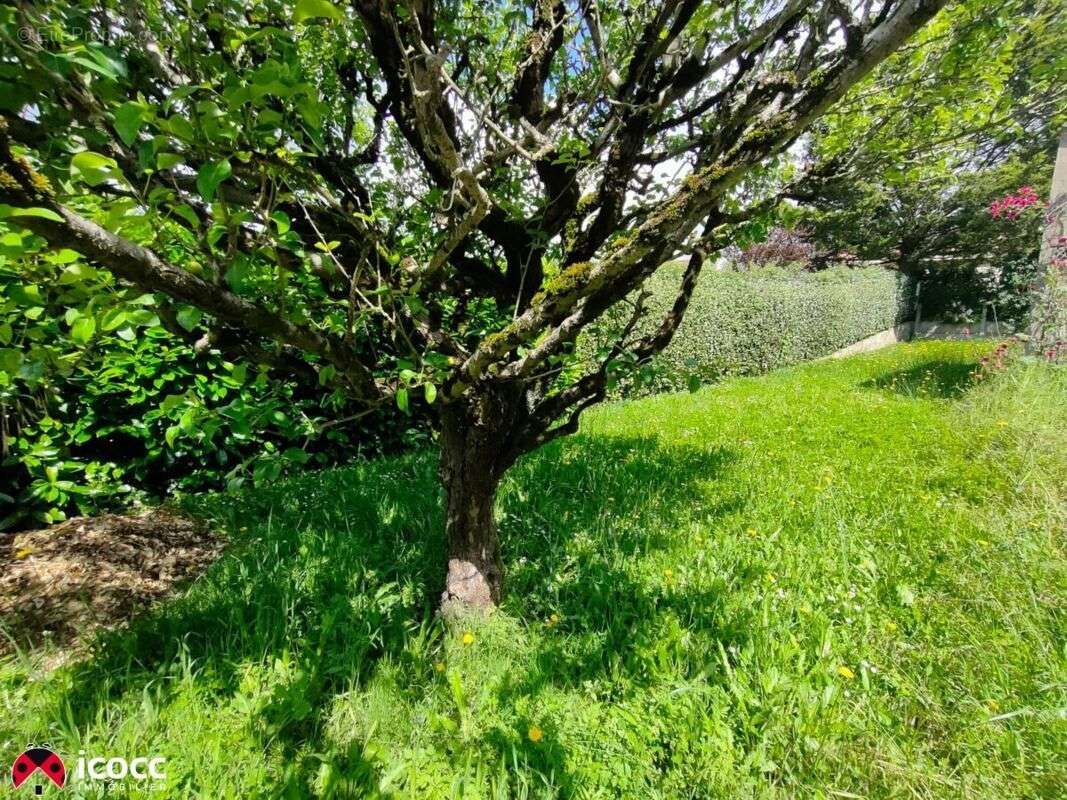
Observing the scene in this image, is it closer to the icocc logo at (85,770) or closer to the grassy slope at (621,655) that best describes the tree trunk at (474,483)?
the grassy slope at (621,655)

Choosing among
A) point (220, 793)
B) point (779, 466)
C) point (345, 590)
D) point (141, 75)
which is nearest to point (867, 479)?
point (779, 466)

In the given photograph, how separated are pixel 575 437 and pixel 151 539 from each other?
3.69m

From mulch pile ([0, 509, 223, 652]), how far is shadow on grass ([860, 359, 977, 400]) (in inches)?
342

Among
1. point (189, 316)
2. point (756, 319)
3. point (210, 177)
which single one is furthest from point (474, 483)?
point (756, 319)

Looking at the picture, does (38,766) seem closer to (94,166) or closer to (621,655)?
(94,166)

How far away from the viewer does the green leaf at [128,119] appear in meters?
0.79

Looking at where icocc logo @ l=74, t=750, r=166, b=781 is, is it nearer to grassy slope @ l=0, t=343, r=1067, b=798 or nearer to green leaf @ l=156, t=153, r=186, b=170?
grassy slope @ l=0, t=343, r=1067, b=798

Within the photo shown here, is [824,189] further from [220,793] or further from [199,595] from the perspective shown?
[199,595]

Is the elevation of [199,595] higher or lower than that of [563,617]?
higher

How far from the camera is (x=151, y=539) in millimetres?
3010

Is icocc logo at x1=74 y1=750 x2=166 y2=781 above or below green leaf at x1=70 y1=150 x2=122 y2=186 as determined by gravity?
below

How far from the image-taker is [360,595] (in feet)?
8.10

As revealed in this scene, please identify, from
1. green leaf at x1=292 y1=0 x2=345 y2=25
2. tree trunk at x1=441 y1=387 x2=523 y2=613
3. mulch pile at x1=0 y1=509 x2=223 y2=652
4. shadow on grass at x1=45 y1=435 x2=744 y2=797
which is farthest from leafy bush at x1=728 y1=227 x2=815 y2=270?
green leaf at x1=292 y1=0 x2=345 y2=25

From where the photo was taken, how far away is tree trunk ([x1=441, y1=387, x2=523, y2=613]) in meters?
2.21
